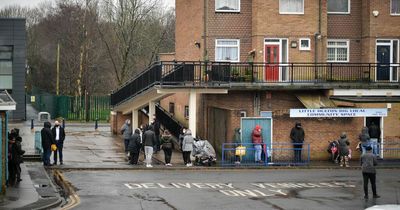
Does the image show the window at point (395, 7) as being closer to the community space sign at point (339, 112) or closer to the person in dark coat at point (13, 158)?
the community space sign at point (339, 112)

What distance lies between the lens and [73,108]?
69188mm

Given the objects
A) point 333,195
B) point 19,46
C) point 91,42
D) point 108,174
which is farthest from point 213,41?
point 91,42

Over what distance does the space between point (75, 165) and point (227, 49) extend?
10727mm

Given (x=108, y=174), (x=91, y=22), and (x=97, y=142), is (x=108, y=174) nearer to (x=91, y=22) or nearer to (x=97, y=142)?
(x=97, y=142)

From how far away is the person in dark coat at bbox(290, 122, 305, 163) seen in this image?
3325 cm

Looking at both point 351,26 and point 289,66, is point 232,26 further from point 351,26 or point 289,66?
point 351,26

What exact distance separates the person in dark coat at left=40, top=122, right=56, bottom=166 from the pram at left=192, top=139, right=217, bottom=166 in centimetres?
602

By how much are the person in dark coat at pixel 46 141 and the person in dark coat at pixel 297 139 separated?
10.7 metres

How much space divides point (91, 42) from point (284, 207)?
52976 millimetres

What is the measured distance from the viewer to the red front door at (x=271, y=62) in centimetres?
3580

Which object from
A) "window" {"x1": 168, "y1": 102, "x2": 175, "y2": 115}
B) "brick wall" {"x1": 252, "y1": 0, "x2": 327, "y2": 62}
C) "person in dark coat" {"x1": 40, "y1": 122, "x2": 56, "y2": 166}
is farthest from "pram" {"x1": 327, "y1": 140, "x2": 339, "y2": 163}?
"window" {"x1": 168, "y1": 102, "x2": 175, "y2": 115}

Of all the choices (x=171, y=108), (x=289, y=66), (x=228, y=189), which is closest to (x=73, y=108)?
(x=171, y=108)

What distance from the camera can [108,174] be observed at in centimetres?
2805

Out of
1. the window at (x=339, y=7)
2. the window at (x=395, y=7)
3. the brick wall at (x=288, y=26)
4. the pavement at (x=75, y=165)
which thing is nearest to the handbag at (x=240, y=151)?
the pavement at (x=75, y=165)
